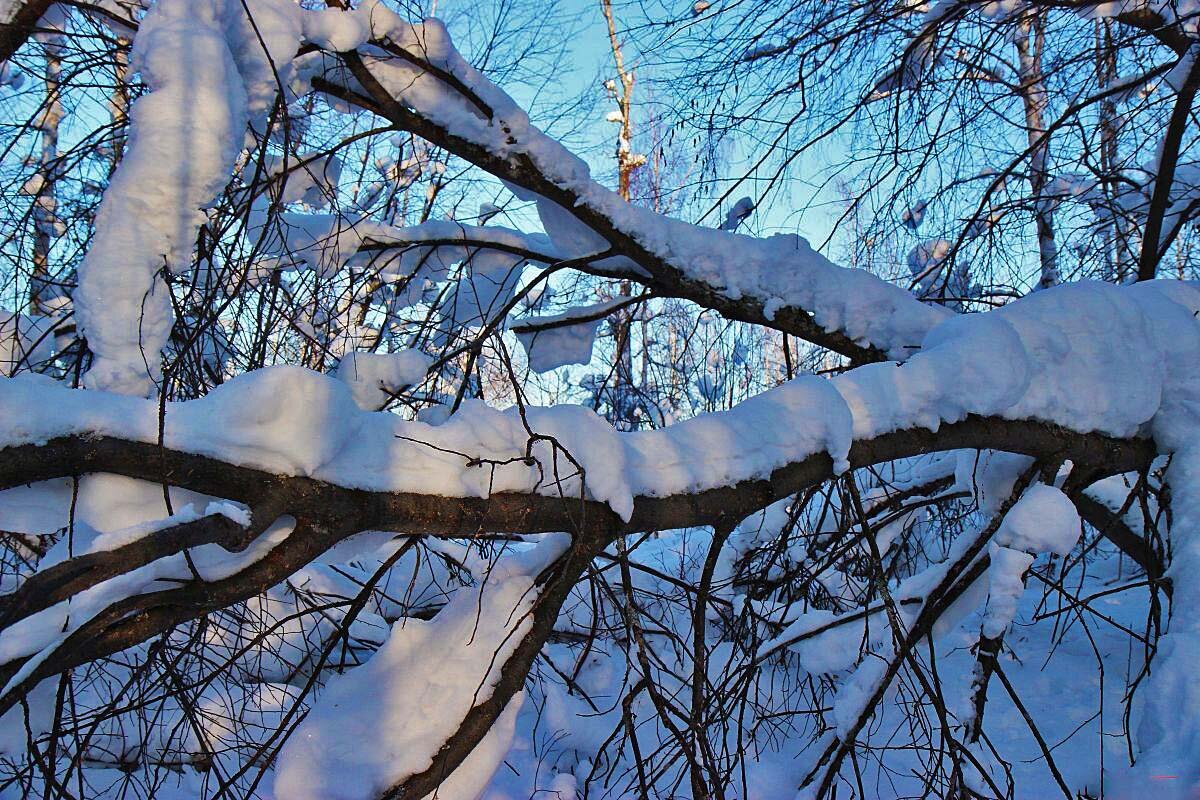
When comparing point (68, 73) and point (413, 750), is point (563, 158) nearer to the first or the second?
point (68, 73)

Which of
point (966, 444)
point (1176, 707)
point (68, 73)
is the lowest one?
point (1176, 707)

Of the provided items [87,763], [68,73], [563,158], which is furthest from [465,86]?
[87,763]

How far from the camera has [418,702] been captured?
1.57 meters

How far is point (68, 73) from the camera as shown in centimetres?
200

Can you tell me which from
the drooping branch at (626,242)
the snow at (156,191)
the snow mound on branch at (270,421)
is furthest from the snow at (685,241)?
the snow mound on branch at (270,421)

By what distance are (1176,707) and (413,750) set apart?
4.80 feet

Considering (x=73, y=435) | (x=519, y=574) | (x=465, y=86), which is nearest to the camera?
(x=73, y=435)

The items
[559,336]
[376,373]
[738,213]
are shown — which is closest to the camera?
[376,373]

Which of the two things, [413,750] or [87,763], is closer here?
[413,750]

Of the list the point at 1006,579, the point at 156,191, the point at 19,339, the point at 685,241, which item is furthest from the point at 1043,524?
the point at 19,339

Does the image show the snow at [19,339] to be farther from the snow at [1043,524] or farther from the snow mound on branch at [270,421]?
the snow at [1043,524]

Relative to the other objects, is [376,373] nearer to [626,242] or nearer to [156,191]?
[156,191]

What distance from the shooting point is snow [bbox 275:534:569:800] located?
150 cm

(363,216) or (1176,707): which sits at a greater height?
(363,216)
